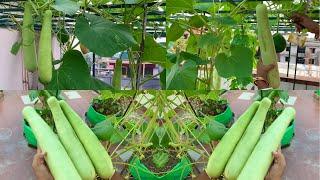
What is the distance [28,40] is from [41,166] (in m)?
0.24

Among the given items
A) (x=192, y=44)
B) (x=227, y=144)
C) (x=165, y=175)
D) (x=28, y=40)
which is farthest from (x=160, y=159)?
(x=28, y=40)

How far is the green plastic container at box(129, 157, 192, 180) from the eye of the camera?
→ 0.81 m

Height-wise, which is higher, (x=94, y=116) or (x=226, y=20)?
(x=226, y=20)

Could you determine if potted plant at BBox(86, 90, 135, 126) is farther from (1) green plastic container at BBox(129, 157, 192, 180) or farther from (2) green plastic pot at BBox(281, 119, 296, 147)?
(2) green plastic pot at BBox(281, 119, 296, 147)

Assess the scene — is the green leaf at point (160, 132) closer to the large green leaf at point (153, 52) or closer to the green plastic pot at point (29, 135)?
the large green leaf at point (153, 52)

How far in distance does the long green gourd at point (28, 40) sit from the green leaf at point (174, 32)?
0.25 metres

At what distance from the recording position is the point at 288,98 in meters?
0.81

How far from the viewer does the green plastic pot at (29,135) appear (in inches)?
30.9

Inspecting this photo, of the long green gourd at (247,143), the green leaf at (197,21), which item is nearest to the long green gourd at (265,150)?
the long green gourd at (247,143)

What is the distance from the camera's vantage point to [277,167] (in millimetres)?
760

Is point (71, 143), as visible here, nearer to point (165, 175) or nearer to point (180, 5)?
point (165, 175)

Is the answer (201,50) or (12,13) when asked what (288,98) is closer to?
(201,50)

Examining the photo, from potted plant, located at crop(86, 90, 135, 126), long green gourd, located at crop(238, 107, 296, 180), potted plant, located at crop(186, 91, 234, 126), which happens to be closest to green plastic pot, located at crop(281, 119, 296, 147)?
long green gourd, located at crop(238, 107, 296, 180)

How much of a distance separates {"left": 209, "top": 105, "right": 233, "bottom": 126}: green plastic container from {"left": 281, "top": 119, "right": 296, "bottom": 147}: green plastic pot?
4.5 inches
